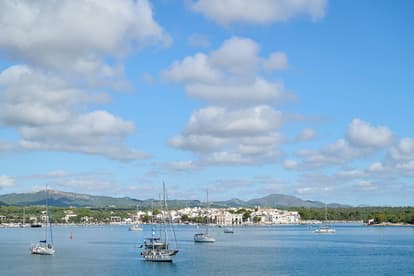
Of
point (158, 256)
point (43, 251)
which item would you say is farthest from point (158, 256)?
point (43, 251)

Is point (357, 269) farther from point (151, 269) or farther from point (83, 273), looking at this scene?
point (83, 273)

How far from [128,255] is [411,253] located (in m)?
36.6

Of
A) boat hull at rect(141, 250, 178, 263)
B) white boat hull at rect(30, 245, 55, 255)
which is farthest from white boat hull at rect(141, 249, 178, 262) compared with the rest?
white boat hull at rect(30, 245, 55, 255)

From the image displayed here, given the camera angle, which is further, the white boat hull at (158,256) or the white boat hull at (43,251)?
the white boat hull at (43,251)

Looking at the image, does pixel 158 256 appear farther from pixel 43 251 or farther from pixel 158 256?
pixel 43 251

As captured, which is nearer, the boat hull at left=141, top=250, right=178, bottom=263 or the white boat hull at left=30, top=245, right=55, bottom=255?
the boat hull at left=141, top=250, right=178, bottom=263

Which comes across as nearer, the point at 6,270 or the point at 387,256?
the point at 6,270

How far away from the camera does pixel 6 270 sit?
6128cm

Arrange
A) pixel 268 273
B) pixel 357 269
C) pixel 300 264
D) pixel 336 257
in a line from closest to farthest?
pixel 268 273
pixel 357 269
pixel 300 264
pixel 336 257

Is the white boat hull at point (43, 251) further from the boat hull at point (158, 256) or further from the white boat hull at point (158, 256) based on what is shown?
the white boat hull at point (158, 256)

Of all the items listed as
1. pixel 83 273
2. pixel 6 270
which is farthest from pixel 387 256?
pixel 6 270

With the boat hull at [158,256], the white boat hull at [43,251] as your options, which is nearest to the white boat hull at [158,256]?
the boat hull at [158,256]

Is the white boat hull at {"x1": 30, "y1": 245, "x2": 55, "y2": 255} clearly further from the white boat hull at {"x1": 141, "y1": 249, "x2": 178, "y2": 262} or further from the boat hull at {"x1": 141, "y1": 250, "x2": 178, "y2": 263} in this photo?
the white boat hull at {"x1": 141, "y1": 249, "x2": 178, "y2": 262}

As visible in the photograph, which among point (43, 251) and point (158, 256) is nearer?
point (158, 256)
